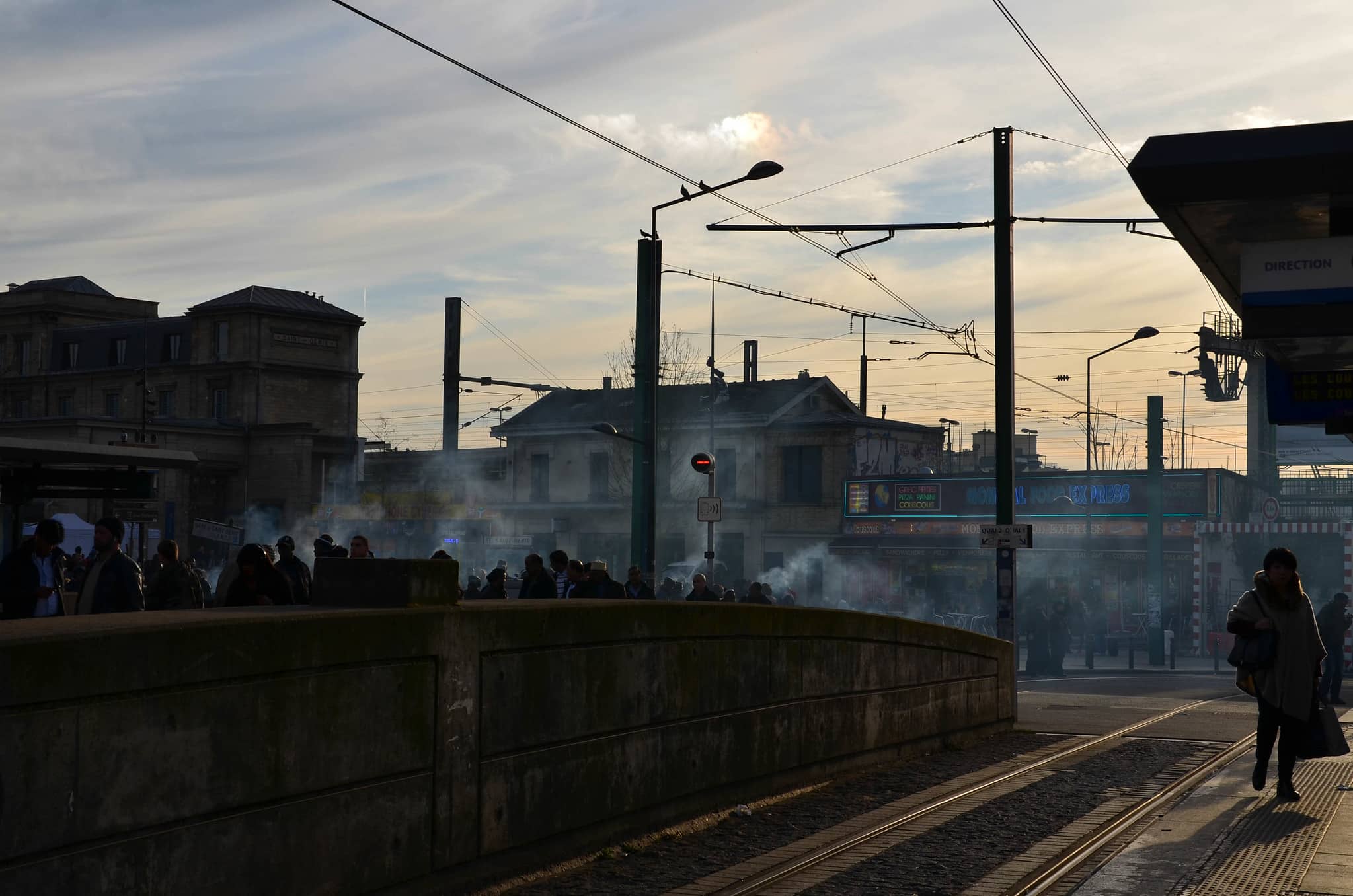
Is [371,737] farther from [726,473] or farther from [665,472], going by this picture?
[726,473]

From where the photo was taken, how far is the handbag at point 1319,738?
9.88 m

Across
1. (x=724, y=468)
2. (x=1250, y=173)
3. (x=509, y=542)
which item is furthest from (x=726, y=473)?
(x=1250, y=173)

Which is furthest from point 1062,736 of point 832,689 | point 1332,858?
point 1332,858

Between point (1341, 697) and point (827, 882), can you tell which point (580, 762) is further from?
point (1341, 697)

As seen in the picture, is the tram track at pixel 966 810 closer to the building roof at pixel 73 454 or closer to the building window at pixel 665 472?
the building roof at pixel 73 454

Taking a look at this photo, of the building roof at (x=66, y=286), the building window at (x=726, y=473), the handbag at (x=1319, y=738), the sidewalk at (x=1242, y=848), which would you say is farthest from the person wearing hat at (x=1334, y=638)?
the building roof at (x=66, y=286)

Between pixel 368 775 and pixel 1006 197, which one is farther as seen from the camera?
pixel 1006 197

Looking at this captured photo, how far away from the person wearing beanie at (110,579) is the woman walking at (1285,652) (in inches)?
294

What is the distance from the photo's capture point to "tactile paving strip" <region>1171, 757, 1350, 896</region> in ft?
24.0

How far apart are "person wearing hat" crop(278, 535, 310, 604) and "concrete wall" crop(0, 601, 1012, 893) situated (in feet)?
13.6

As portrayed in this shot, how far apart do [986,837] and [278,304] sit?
73.7 m

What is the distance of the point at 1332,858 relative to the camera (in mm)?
7914

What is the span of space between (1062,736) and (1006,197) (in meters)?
5.84

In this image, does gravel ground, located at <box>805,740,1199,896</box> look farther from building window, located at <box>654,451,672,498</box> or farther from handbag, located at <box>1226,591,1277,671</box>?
building window, located at <box>654,451,672,498</box>
